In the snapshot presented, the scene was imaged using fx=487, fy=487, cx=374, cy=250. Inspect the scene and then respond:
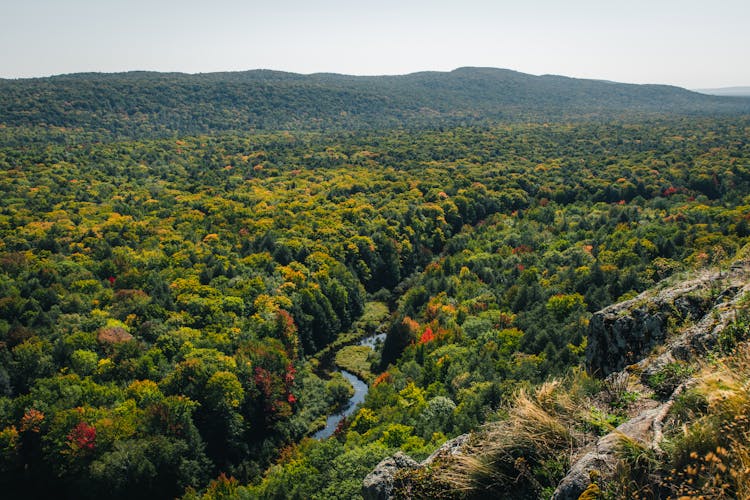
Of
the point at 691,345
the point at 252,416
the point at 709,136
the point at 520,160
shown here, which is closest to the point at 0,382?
the point at 252,416

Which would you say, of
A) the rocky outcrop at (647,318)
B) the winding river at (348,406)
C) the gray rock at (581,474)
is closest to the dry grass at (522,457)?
the gray rock at (581,474)

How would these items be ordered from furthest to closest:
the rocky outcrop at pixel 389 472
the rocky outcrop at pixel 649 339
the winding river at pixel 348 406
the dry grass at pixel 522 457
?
the winding river at pixel 348 406, the rocky outcrop at pixel 389 472, the dry grass at pixel 522 457, the rocky outcrop at pixel 649 339

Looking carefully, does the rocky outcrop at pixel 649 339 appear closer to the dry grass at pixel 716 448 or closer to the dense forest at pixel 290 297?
the dry grass at pixel 716 448

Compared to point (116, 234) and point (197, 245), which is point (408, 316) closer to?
point (197, 245)

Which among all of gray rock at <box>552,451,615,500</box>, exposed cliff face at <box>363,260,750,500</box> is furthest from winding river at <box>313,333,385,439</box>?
gray rock at <box>552,451,615,500</box>

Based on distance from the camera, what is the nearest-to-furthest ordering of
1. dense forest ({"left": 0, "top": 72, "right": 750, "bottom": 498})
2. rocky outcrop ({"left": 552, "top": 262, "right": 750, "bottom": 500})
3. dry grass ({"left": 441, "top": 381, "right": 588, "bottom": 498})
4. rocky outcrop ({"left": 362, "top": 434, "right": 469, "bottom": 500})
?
rocky outcrop ({"left": 552, "top": 262, "right": 750, "bottom": 500}) → dry grass ({"left": 441, "top": 381, "right": 588, "bottom": 498}) → rocky outcrop ({"left": 362, "top": 434, "right": 469, "bottom": 500}) → dense forest ({"left": 0, "top": 72, "right": 750, "bottom": 498})

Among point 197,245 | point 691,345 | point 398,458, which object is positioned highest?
point 691,345

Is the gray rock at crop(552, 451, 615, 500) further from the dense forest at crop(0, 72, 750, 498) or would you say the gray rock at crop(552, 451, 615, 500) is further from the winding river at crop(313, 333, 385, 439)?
the winding river at crop(313, 333, 385, 439)
